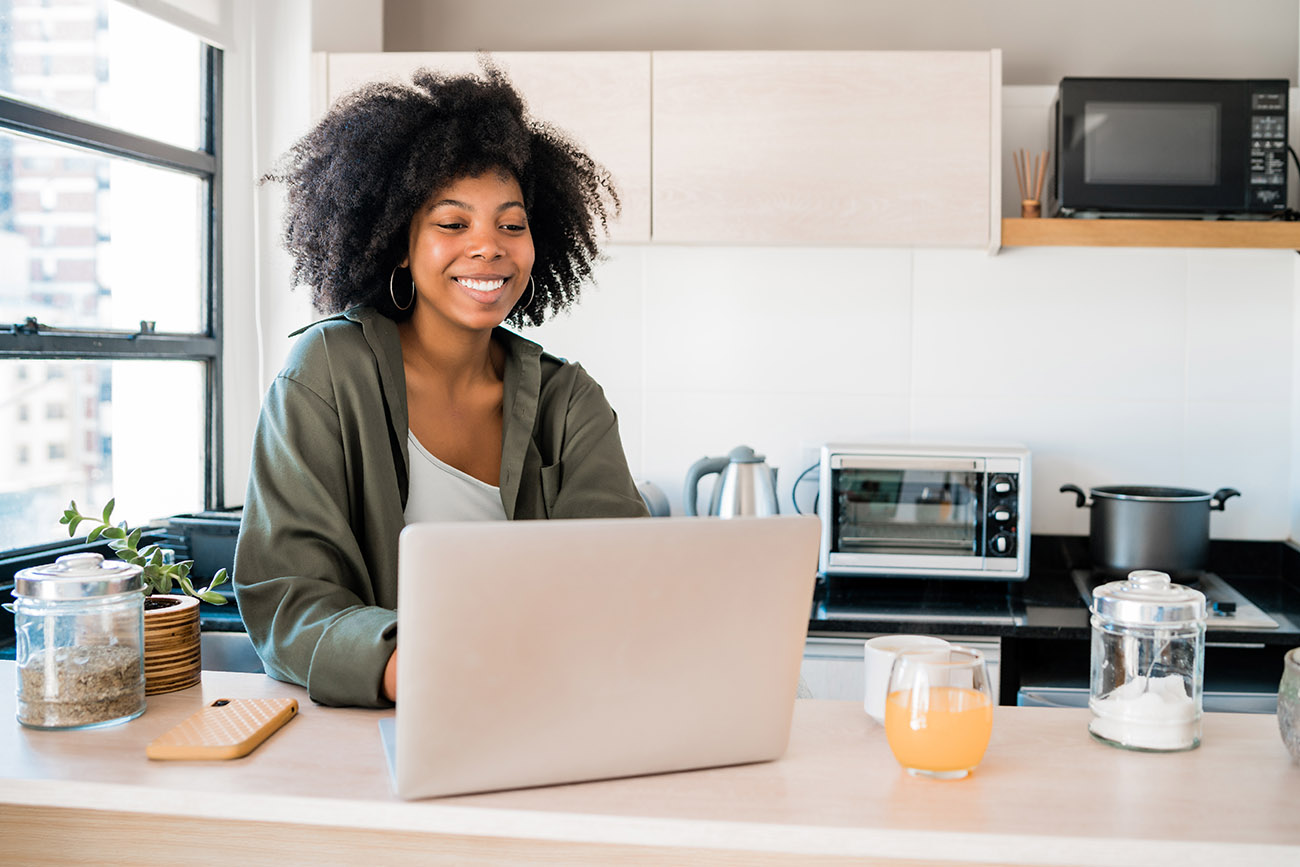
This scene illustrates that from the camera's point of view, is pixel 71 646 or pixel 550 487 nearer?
pixel 71 646

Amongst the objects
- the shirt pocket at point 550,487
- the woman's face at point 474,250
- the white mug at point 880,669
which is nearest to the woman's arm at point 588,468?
the shirt pocket at point 550,487

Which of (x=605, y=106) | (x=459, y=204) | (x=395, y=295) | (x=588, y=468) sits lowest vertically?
(x=588, y=468)

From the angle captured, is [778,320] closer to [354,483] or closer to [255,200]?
[255,200]

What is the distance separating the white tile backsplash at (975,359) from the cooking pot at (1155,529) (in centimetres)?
24

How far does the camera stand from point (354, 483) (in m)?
1.43

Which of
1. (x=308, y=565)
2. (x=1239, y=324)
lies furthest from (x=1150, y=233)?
(x=308, y=565)

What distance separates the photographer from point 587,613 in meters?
0.90

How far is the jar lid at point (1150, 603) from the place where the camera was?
106cm

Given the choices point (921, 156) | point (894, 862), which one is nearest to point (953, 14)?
point (921, 156)

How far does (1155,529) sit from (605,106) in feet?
4.92

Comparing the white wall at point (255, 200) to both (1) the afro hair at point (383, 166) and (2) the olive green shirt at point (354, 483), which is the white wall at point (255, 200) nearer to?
(1) the afro hair at point (383, 166)

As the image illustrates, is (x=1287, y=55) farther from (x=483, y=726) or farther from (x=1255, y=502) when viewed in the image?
(x=483, y=726)

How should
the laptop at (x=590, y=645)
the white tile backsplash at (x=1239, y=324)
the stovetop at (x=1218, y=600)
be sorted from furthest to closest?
the white tile backsplash at (x=1239, y=324) < the stovetop at (x=1218, y=600) < the laptop at (x=590, y=645)

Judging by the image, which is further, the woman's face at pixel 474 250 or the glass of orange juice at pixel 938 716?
the woman's face at pixel 474 250
